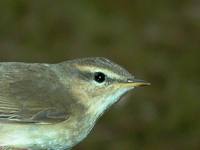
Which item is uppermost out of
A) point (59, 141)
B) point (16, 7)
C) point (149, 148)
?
point (59, 141)

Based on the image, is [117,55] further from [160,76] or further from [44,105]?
[44,105]

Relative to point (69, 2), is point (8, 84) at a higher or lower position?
higher

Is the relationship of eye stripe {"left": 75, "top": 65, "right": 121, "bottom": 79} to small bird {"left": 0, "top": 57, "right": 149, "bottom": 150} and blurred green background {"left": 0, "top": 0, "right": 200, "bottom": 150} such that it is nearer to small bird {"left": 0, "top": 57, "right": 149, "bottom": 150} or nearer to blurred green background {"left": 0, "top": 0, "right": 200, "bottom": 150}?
small bird {"left": 0, "top": 57, "right": 149, "bottom": 150}

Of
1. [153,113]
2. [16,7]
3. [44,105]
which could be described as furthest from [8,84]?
[16,7]

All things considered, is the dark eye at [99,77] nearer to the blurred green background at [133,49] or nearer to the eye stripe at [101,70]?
the eye stripe at [101,70]

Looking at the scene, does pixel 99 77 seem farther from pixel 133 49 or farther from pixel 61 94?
pixel 133 49
